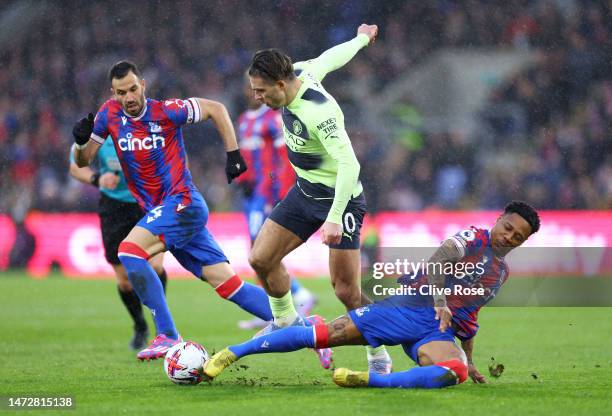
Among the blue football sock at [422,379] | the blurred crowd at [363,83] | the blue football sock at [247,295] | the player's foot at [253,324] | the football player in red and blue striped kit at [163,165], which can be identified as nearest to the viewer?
the blue football sock at [422,379]

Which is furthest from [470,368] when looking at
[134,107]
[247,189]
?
[247,189]

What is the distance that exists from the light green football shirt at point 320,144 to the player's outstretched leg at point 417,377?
0.93 meters

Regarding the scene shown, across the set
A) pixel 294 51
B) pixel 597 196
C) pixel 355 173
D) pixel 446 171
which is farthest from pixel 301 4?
pixel 355 173

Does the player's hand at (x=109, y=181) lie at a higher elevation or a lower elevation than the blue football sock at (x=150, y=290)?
higher

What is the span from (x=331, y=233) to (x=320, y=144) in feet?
2.58

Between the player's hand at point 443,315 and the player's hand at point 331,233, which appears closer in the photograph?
the player's hand at point 443,315

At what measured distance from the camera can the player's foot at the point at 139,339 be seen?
8.50m

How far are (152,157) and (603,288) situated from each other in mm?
4356

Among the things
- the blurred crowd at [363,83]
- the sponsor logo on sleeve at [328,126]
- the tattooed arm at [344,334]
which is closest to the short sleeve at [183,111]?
the sponsor logo on sleeve at [328,126]

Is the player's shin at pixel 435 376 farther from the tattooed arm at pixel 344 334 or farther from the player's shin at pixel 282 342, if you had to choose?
the player's shin at pixel 282 342

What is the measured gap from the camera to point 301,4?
20344 mm

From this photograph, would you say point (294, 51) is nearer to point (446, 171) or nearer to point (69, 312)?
point (446, 171)

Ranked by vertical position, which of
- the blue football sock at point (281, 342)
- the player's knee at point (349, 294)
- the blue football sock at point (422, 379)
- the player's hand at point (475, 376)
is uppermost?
the player's knee at point (349, 294)

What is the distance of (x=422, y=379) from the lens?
18.7 ft
